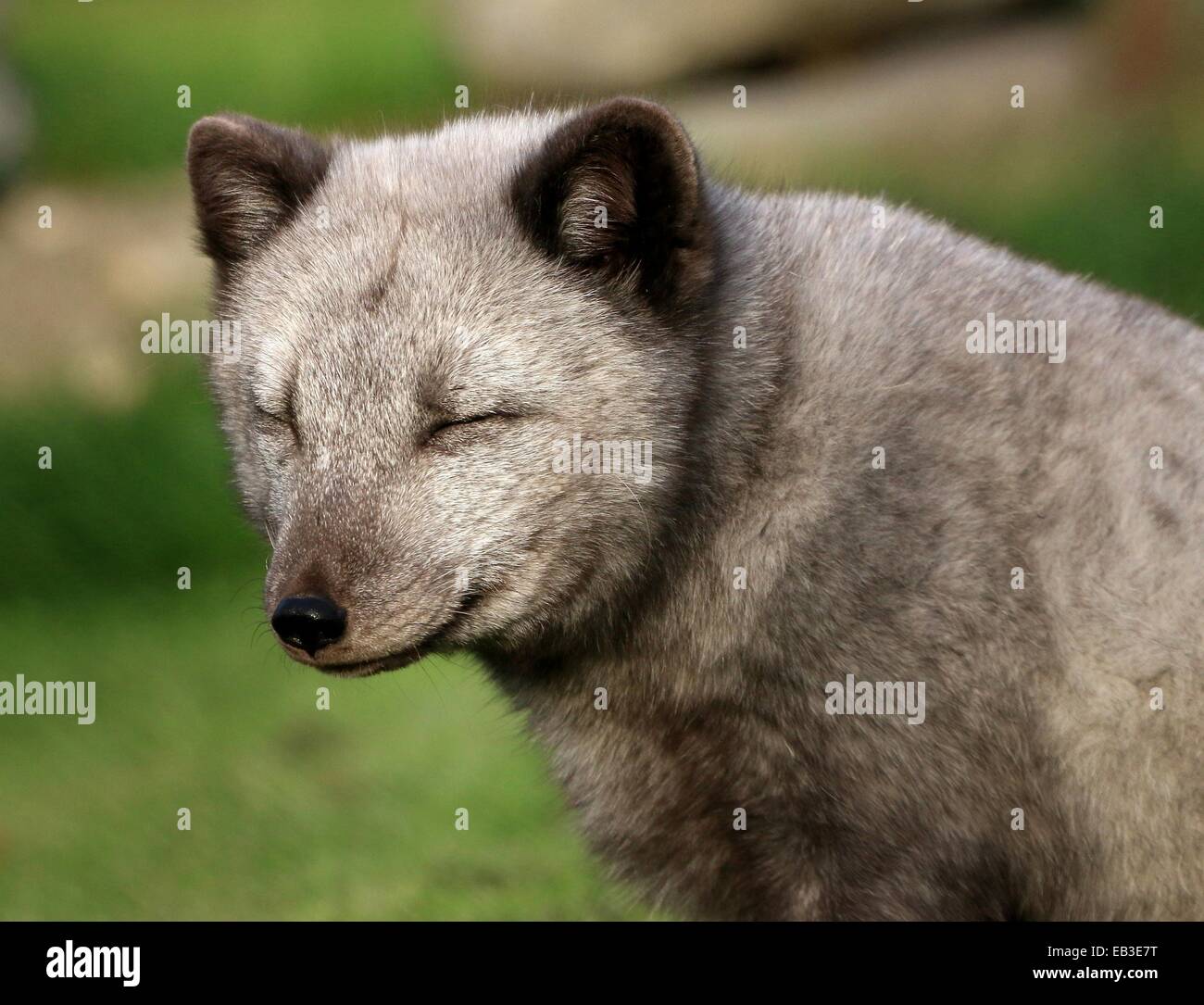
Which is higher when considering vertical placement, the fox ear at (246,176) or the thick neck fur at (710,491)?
the fox ear at (246,176)

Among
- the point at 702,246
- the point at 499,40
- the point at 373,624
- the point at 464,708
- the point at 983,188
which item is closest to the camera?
the point at 373,624

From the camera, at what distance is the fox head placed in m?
3.36

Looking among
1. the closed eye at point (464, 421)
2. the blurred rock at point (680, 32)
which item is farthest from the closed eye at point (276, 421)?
the blurred rock at point (680, 32)

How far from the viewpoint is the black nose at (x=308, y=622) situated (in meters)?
3.23

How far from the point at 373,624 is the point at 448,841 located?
9.00 ft

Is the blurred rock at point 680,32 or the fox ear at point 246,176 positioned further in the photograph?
the blurred rock at point 680,32

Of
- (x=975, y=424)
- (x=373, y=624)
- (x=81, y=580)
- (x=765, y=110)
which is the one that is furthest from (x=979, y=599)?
(x=765, y=110)

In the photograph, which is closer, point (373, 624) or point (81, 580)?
point (373, 624)

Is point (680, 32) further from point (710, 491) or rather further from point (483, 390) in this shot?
point (483, 390)

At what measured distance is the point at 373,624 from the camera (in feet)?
10.9

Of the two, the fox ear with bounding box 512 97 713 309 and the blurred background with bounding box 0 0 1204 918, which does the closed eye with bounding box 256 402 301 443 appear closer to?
the blurred background with bounding box 0 0 1204 918

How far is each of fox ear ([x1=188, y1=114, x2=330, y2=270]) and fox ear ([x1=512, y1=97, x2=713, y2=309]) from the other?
65 cm

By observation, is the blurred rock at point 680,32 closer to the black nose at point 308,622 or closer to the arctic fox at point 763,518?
the arctic fox at point 763,518
